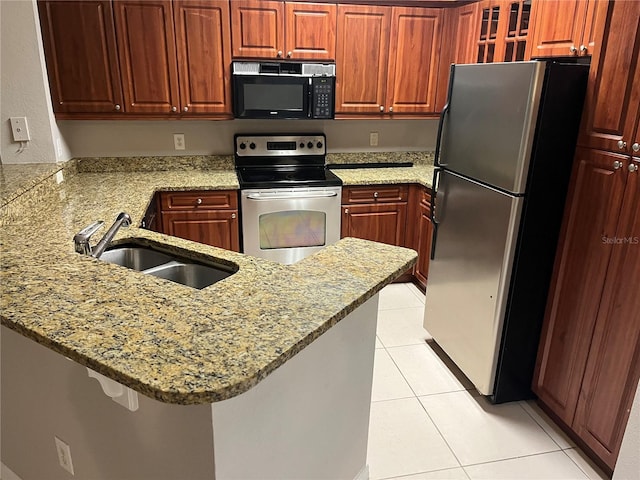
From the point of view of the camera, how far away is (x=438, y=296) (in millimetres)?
2627

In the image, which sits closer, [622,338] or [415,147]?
[622,338]

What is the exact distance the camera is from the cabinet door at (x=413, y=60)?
322 cm

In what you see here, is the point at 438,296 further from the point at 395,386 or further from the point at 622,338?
the point at 622,338

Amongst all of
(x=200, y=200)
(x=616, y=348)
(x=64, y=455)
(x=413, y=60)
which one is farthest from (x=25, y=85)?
(x=616, y=348)

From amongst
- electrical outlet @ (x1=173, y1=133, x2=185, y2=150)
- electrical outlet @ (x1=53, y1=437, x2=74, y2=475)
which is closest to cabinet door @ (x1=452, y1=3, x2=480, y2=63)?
electrical outlet @ (x1=173, y1=133, x2=185, y2=150)

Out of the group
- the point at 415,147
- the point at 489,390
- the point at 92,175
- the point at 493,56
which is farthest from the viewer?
the point at 415,147

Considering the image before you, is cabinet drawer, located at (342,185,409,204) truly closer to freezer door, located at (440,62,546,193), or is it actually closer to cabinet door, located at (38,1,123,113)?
freezer door, located at (440,62,546,193)

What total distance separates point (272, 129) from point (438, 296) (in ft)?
5.99

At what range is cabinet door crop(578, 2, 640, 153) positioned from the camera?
162 cm

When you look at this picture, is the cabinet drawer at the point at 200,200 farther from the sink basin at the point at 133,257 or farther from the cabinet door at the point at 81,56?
the sink basin at the point at 133,257

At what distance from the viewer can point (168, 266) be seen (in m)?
1.60

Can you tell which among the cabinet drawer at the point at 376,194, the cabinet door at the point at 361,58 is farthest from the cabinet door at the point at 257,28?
the cabinet drawer at the point at 376,194

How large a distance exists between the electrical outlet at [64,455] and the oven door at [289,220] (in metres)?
1.91

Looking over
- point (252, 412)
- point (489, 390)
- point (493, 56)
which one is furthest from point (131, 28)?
point (489, 390)
